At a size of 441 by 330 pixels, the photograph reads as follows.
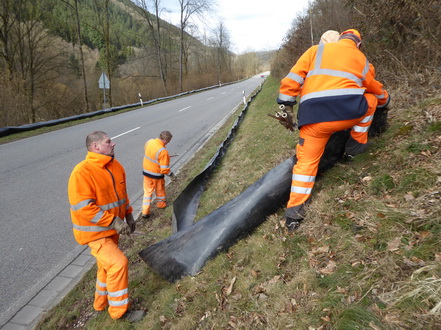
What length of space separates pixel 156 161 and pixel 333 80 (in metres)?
3.42

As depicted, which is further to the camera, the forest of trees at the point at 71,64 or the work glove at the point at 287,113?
the forest of trees at the point at 71,64

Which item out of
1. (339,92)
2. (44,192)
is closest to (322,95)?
(339,92)

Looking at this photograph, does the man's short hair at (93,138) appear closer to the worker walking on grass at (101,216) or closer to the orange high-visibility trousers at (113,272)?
the worker walking on grass at (101,216)

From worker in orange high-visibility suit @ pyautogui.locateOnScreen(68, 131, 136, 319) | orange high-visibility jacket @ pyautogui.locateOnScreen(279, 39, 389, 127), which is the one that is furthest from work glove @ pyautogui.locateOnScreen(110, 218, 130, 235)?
orange high-visibility jacket @ pyautogui.locateOnScreen(279, 39, 389, 127)

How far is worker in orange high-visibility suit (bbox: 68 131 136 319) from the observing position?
2633mm

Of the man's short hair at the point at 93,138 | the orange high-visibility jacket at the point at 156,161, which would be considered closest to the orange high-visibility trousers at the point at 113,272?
the man's short hair at the point at 93,138

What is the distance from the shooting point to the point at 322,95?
2.63 m

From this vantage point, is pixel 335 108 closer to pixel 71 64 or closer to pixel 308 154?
pixel 308 154

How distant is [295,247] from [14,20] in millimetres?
24276

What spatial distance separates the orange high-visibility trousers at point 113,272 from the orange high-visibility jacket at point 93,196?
11cm

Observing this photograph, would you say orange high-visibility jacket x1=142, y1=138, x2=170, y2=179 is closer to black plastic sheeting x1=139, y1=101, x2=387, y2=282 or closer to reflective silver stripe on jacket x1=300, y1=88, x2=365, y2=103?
black plastic sheeting x1=139, y1=101, x2=387, y2=282

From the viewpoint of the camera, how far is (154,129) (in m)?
11.9

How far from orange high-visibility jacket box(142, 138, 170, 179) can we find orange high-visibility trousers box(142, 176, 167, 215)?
0.13 meters

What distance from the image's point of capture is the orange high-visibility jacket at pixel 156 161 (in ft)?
16.5
